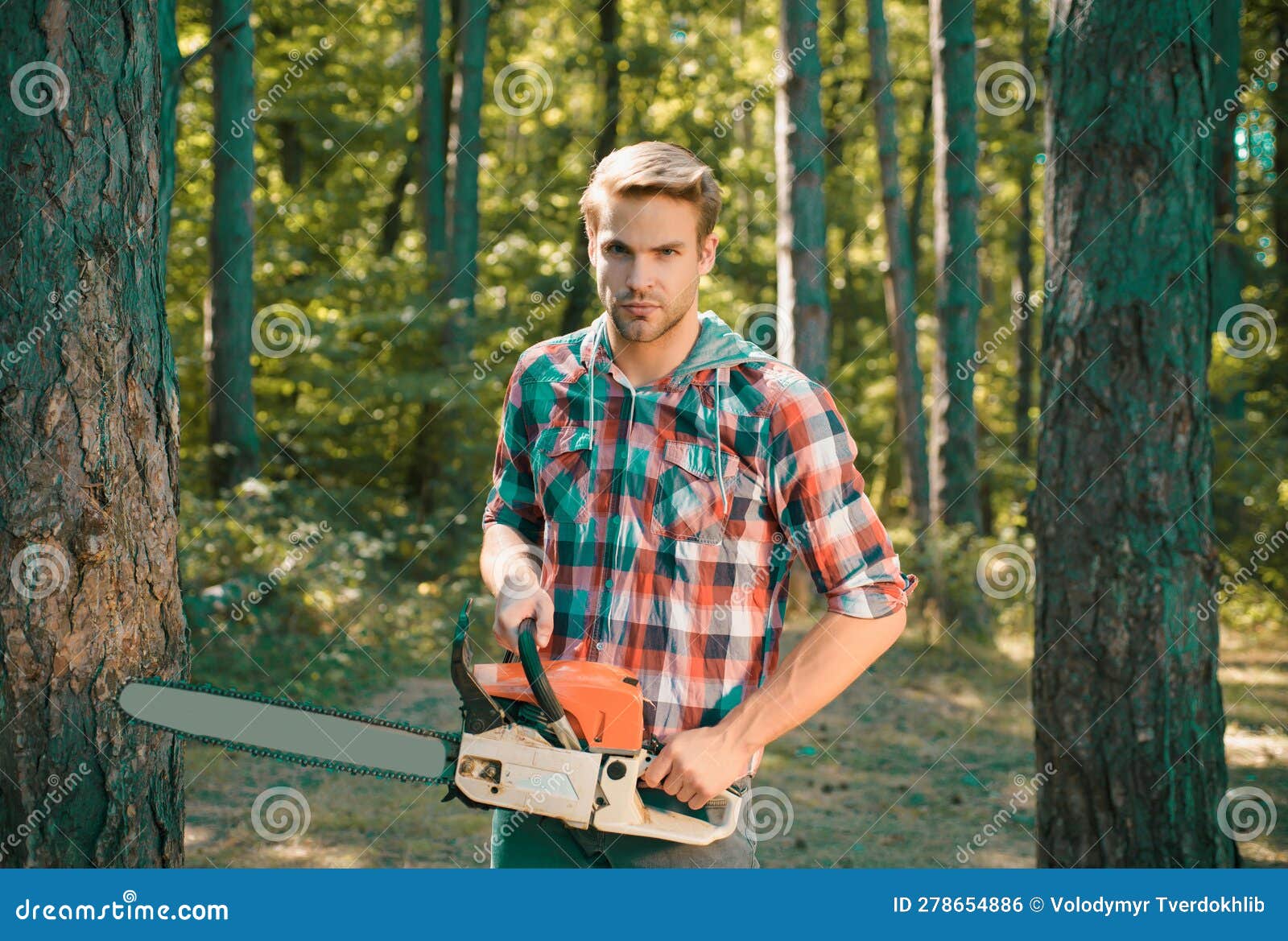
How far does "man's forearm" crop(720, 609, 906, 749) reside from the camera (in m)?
2.16

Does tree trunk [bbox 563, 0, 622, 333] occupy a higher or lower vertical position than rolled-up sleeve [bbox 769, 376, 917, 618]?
higher

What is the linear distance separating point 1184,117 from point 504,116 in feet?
52.4

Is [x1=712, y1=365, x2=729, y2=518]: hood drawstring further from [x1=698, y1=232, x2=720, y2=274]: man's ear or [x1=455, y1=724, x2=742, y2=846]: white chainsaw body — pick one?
[x1=455, y1=724, x2=742, y2=846]: white chainsaw body

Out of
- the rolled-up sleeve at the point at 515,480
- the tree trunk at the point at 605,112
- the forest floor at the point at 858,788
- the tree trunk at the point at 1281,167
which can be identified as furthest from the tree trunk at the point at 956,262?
the rolled-up sleeve at the point at 515,480

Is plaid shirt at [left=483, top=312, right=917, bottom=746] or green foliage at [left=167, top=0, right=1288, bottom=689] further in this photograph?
green foliage at [left=167, top=0, right=1288, bottom=689]

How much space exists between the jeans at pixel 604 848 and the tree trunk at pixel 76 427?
959 mm

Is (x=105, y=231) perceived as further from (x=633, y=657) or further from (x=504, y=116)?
(x=504, y=116)

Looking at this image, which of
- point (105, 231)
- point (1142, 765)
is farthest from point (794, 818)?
point (105, 231)

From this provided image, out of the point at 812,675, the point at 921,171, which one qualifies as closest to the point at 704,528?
the point at 812,675

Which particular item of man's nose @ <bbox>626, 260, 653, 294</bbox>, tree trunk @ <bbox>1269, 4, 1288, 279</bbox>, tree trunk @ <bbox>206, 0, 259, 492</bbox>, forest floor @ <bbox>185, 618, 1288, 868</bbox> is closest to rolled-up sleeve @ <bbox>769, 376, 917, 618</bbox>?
man's nose @ <bbox>626, 260, 653, 294</bbox>

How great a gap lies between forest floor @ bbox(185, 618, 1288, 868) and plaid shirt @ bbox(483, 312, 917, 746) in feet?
10.3

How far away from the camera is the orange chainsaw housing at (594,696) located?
2.14m

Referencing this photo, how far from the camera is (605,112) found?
55.6ft

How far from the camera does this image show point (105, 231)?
254 cm
